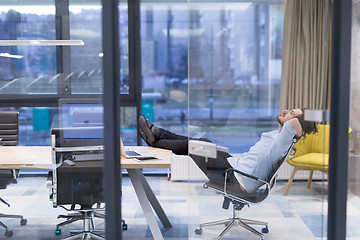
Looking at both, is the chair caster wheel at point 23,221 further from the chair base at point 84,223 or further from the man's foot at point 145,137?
the man's foot at point 145,137

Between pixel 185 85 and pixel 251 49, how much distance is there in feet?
9.77

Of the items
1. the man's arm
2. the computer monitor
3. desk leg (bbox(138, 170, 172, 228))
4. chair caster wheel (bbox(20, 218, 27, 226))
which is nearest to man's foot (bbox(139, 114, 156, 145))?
desk leg (bbox(138, 170, 172, 228))

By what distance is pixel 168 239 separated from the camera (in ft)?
11.3

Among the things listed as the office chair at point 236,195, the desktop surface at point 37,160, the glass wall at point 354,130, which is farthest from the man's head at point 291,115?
the desktop surface at point 37,160

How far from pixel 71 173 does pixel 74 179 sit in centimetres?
5

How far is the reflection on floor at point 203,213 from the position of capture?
8.50ft

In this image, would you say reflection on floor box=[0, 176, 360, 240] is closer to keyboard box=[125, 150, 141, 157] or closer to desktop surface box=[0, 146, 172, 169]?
desktop surface box=[0, 146, 172, 169]

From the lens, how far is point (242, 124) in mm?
2707

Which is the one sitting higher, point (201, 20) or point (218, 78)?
point (201, 20)

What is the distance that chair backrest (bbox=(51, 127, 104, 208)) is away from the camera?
113 inches

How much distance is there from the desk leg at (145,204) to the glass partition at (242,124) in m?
0.35

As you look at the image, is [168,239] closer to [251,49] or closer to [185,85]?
[251,49]

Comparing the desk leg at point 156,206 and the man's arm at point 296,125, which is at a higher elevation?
the man's arm at point 296,125

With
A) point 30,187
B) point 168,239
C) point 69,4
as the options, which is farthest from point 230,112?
point 69,4
